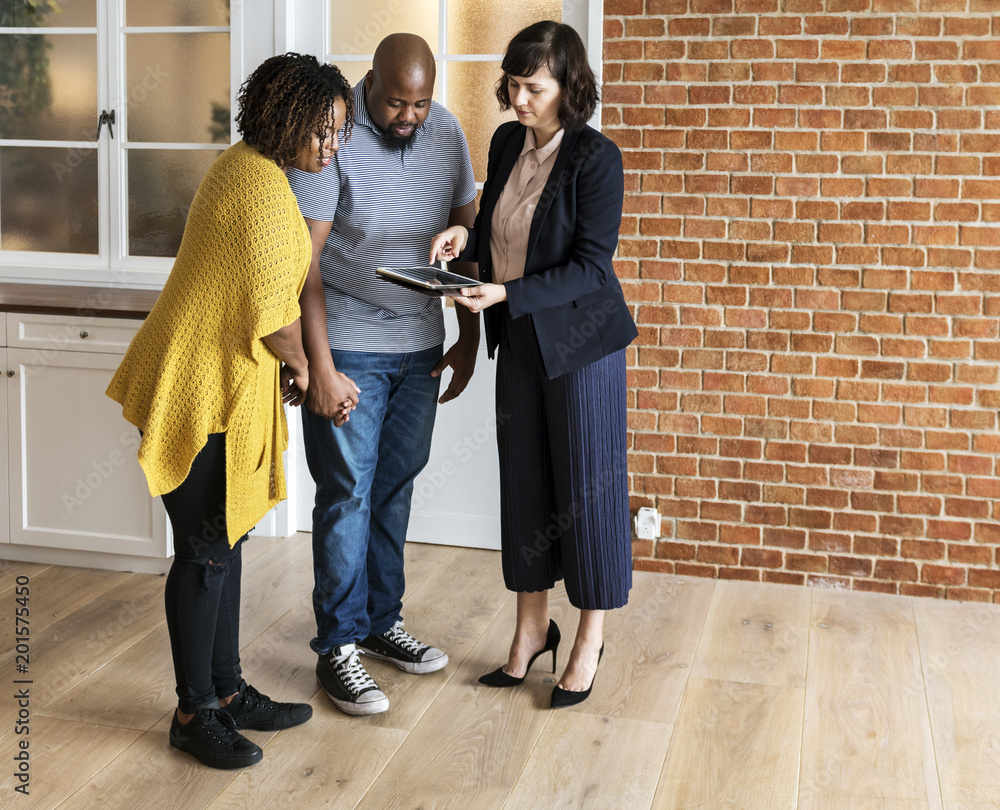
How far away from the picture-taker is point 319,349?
214 cm

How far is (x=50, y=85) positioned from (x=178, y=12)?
570 millimetres

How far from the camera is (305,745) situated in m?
2.13

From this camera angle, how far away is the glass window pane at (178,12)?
11.4 ft

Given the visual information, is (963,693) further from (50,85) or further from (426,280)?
(50,85)

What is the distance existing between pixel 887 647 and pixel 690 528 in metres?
0.75

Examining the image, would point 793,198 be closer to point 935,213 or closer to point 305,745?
point 935,213

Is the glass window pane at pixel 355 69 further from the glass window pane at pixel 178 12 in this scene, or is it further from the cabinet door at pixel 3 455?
the cabinet door at pixel 3 455

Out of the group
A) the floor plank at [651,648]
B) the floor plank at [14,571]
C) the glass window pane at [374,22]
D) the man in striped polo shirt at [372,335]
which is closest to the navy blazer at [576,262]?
the man in striped polo shirt at [372,335]

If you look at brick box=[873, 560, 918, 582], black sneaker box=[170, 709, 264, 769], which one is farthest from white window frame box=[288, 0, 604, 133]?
black sneaker box=[170, 709, 264, 769]

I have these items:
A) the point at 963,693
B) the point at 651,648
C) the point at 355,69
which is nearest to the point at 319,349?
the point at 651,648

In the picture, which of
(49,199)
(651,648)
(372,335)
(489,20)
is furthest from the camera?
(49,199)

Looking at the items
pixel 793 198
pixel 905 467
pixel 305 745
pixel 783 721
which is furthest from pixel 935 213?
pixel 305 745

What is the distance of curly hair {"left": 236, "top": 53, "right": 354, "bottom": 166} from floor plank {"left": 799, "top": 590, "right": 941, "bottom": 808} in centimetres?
160

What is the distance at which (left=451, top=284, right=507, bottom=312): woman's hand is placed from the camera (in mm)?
2045
